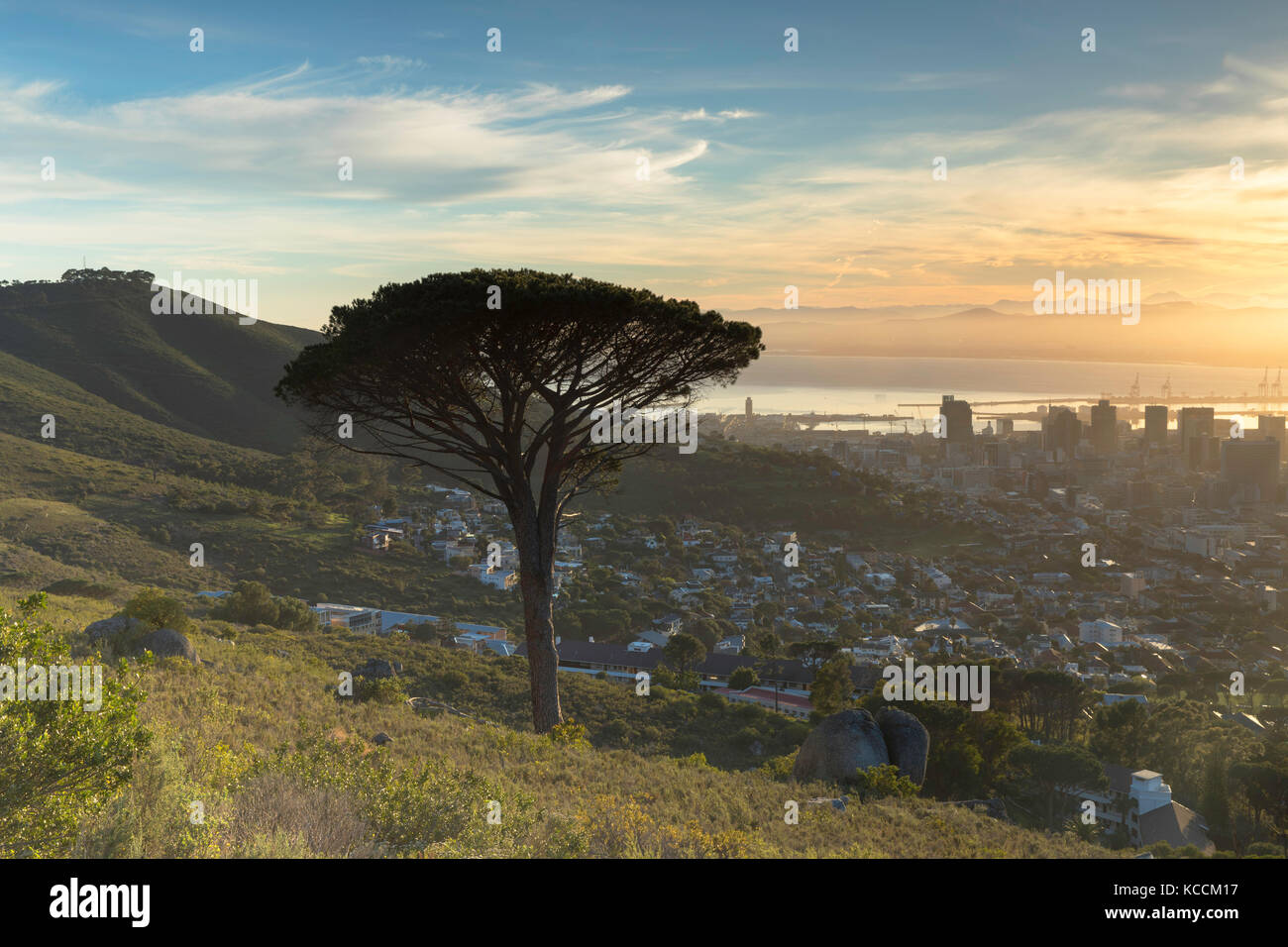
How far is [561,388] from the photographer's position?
1168cm

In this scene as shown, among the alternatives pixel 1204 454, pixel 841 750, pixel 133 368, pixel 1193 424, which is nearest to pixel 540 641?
pixel 841 750

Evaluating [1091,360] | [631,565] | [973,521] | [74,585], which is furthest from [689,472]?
[1091,360]

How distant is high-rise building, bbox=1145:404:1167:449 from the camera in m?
92.7

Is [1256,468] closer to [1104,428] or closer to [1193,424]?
[1193,424]

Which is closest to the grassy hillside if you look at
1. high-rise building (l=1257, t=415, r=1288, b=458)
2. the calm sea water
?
high-rise building (l=1257, t=415, r=1288, b=458)

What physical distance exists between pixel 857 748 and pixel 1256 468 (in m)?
76.7

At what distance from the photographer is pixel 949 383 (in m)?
152

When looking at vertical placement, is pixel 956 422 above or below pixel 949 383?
below

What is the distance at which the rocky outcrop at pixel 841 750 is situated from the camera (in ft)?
36.6

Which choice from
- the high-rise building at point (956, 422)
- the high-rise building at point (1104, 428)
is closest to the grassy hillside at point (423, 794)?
the high-rise building at point (956, 422)

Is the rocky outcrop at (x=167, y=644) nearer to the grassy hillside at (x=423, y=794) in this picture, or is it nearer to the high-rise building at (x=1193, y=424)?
the grassy hillside at (x=423, y=794)

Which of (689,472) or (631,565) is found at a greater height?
(689,472)
